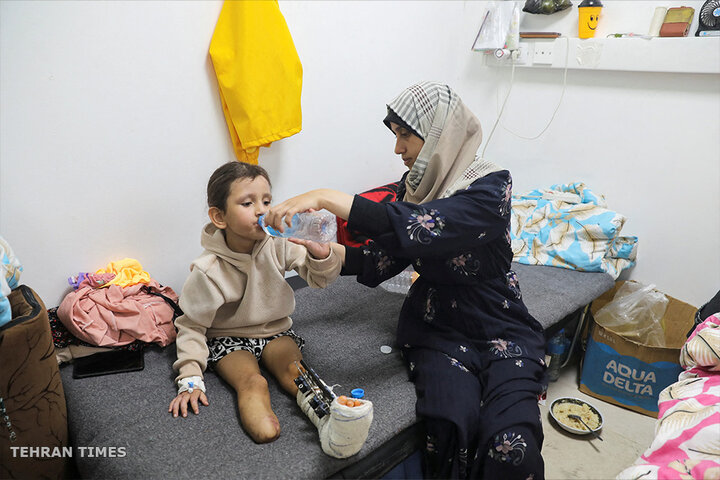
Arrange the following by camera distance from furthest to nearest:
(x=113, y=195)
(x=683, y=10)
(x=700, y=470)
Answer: (x=683, y=10) → (x=113, y=195) → (x=700, y=470)

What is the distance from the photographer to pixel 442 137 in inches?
59.2

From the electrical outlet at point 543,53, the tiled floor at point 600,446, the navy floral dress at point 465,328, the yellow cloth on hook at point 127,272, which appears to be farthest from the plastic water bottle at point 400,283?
the electrical outlet at point 543,53

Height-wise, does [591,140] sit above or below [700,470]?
above

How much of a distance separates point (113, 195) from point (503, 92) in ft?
6.71

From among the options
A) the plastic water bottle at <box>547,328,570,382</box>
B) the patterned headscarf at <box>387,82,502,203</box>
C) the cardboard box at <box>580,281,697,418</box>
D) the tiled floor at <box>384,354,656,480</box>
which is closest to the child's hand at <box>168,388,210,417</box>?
the patterned headscarf at <box>387,82,502,203</box>

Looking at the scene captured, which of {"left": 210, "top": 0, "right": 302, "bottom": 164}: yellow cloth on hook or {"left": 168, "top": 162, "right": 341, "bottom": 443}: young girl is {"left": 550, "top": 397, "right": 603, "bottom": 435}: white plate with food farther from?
{"left": 210, "top": 0, "right": 302, "bottom": 164}: yellow cloth on hook

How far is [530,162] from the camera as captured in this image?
2.80m

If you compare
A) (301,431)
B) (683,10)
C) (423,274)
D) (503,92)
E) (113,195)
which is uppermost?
(683,10)

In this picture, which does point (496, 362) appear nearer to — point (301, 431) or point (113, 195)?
point (301, 431)

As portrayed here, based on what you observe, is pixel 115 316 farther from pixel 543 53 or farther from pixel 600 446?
pixel 543 53

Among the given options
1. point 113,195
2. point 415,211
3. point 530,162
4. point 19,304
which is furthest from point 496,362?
point 530,162

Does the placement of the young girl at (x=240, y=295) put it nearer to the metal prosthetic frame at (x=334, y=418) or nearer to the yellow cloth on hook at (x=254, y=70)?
the metal prosthetic frame at (x=334, y=418)

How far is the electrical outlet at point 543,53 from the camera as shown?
255 cm

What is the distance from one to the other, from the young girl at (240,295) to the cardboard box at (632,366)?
4.12ft
